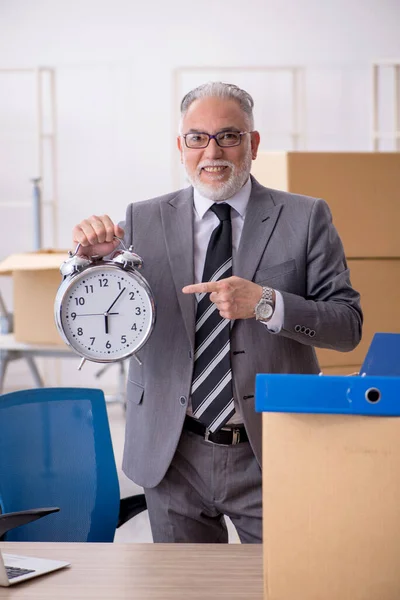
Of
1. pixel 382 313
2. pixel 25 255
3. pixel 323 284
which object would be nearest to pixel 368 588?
pixel 323 284

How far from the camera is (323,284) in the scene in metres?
1.87

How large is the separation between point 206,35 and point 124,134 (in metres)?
0.89

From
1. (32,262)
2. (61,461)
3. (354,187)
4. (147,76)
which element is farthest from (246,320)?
(147,76)

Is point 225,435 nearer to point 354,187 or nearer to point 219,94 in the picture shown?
point 219,94

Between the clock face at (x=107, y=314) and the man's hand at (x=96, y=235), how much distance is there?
0.19 feet

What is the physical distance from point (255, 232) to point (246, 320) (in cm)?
19

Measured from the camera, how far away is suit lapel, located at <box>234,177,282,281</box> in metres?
1.88

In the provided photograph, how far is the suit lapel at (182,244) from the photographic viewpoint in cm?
186

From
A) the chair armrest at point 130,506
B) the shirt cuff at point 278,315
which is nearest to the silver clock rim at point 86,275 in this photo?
the shirt cuff at point 278,315

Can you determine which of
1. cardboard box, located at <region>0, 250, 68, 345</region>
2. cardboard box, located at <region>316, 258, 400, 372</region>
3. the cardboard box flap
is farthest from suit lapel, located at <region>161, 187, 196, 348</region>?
cardboard box, located at <region>0, 250, 68, 345</region>

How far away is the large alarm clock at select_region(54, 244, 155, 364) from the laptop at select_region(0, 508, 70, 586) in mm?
315

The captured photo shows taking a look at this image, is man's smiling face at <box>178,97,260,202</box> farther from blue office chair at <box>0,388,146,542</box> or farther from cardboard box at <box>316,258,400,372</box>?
cardboard box at <box>316,258,400,372</box>

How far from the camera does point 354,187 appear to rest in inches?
122

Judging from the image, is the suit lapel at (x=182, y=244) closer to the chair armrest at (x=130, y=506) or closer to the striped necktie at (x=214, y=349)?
the striped necktie at (x=214, y=349)
